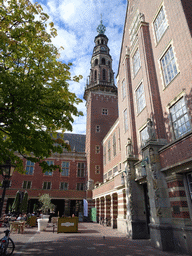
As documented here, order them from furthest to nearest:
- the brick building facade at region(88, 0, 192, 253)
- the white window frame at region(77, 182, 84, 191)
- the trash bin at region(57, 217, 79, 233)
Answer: the white window frame at region(77, 182, 84, 191) < the trash bin at region(57, 217, 79, 233) < the brick building facade at region(88, 0, 192, 253)

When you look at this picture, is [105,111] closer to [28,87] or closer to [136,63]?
[136,63]

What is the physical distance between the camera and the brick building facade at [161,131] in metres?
9.04

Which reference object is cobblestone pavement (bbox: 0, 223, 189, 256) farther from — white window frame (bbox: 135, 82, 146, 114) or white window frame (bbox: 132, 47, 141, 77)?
white window frame (bbox: 132, 47, 141, 77)

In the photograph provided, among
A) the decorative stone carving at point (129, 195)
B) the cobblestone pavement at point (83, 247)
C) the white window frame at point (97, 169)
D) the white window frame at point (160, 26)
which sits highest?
the white window frame at point (160, 26)

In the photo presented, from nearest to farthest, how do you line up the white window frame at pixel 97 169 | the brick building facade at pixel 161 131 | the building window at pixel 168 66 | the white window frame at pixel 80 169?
the brick building facade at pixel 161 131
the building window at pixel 168 66
the white window frame at pixel 97 169
the white window frame at pixel 80 169

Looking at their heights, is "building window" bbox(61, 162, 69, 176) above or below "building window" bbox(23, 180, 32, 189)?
above

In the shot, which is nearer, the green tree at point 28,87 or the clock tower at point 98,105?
the green tree at point 28,87

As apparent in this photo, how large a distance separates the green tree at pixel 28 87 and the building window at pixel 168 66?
660 cm

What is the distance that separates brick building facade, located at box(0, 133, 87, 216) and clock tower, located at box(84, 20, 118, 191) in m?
3.54

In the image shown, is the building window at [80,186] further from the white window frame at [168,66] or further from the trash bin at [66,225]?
the white window frame at [168,66]

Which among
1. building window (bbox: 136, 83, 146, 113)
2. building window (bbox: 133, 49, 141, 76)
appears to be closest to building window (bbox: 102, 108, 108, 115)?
building window (bbox: 133, 49, 141, 76)

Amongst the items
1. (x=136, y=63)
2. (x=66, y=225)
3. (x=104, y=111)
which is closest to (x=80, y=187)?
(x=104, y=111)

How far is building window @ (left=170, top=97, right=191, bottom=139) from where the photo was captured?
9617 millimetres

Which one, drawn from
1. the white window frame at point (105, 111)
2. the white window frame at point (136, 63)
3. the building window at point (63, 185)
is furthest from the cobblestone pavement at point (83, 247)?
the white window frame at point (105, 111)
